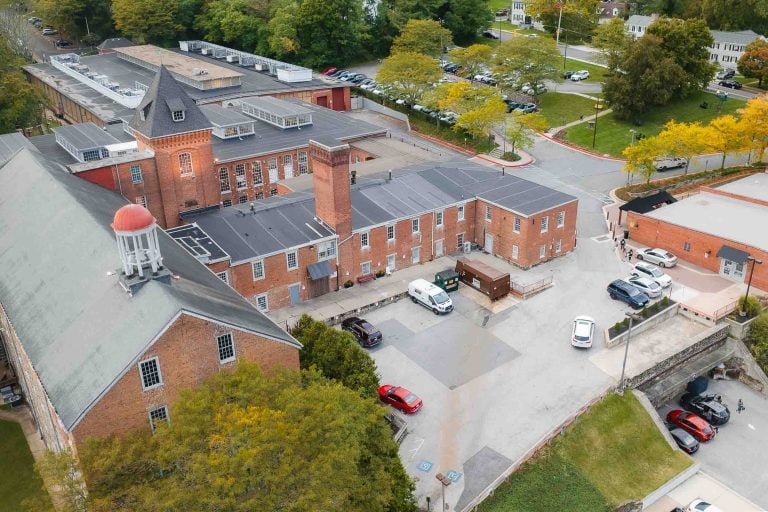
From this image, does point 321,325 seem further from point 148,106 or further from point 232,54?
point 232,54

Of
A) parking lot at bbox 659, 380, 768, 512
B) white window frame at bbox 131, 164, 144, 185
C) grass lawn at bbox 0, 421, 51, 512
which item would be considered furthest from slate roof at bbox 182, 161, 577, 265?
parking lot at bbox 659, 380, 768, 512

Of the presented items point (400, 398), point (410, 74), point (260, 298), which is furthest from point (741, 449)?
point (410, 74)

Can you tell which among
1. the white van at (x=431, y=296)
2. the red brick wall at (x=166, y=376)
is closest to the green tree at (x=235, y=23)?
the white van at (x=431, y=296)

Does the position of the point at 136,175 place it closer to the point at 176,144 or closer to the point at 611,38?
the point at 176,144

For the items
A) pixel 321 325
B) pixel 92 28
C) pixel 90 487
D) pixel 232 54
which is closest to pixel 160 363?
pixel 90 487

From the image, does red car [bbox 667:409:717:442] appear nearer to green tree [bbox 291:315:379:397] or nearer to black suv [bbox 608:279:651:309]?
black suv [bbox 608:279:651:309]

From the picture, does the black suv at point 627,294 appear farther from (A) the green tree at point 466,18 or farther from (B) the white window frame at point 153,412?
(A) the green tree at point 466,18
